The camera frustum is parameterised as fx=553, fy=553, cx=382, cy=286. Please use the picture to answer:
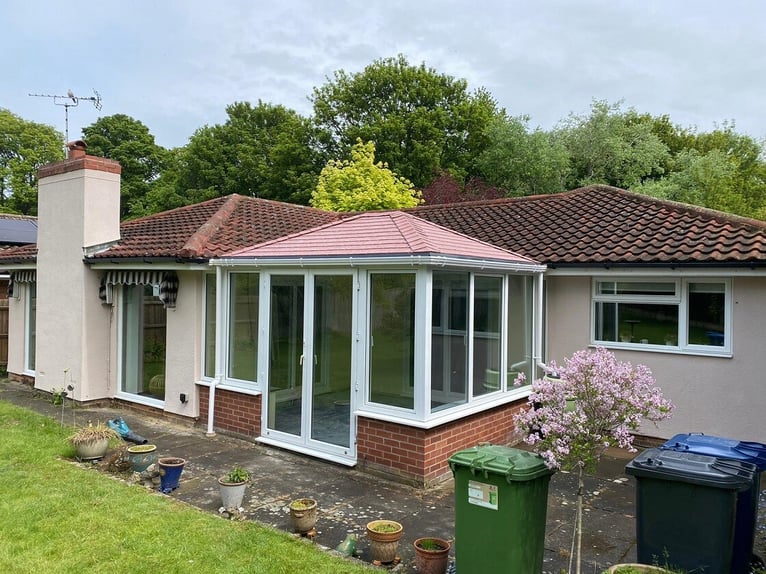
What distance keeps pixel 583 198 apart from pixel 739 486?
10.0m

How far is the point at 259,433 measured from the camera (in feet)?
31.3

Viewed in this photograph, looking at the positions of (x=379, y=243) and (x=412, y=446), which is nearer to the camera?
(x=412, y=446)

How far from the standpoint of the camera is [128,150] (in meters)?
44.6

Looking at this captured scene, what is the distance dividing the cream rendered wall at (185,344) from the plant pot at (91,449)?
2223 mm

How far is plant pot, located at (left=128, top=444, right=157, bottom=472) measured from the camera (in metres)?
7.75

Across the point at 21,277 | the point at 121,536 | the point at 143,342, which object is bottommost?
the point at 121,536

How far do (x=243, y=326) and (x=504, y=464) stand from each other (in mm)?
6451

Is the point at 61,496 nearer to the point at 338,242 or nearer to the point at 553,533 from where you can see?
the point at 338,242

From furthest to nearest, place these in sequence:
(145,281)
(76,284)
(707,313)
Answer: (76,284)
(145,281)
(707,313)

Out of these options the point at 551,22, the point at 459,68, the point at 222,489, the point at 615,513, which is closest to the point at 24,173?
the point at 459,68

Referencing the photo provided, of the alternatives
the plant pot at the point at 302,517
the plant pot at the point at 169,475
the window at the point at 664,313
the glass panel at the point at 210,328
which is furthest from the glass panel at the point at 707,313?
the glass panel at the point at 210,328

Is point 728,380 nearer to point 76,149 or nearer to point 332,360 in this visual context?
point 332,360

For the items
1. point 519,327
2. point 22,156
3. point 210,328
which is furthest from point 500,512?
point 22,156

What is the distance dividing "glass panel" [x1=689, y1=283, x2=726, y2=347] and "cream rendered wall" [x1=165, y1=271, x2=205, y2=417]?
8883 mm
